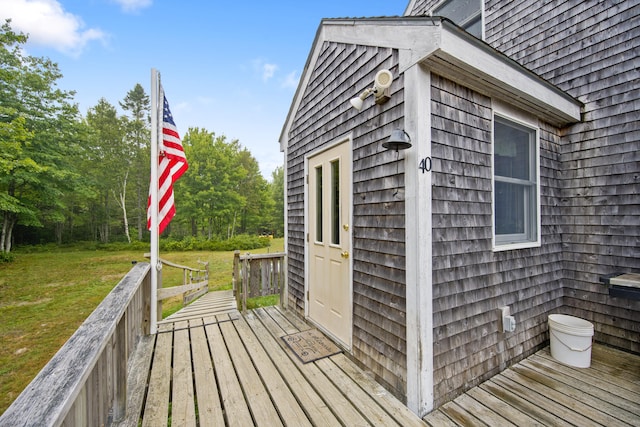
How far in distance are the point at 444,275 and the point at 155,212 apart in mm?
3257

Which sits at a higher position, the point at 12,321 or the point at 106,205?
the point at 106,205

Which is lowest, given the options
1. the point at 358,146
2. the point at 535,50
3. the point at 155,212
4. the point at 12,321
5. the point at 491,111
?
the point at 12,321

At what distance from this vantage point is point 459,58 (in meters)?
1.95

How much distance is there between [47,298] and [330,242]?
10122 millimetres

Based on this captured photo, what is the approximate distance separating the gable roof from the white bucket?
2.25 meters

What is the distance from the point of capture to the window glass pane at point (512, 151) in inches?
104

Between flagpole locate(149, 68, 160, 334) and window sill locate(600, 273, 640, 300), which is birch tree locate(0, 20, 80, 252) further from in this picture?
window sill locate(600, 273, 640, 300)

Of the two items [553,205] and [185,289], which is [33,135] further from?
→ [553,205]

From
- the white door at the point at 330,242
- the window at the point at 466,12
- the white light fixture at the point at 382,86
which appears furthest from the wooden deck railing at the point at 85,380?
the window at the point at 466,12

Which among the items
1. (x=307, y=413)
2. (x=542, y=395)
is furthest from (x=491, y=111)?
(x=307, y=413)

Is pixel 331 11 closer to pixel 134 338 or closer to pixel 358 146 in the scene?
pixel 358 146

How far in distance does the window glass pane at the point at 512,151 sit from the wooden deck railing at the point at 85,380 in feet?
10.6

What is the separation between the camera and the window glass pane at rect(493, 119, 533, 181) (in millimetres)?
2641

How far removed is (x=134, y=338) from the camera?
280cm
